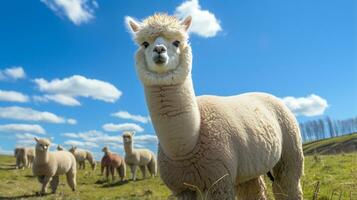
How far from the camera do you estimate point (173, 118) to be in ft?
15.3

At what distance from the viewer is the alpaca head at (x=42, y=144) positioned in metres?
17.3

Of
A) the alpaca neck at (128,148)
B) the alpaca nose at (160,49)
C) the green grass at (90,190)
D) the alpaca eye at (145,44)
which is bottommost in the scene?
the green grass at (90,190)

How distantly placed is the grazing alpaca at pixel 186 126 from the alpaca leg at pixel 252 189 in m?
1.26

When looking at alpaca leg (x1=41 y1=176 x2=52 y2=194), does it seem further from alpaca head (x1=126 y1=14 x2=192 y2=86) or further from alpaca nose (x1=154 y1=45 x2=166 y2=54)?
alpaca nose (x1=154 y1=45 x2=166 y2=54)

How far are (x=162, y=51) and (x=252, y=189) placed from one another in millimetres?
3418

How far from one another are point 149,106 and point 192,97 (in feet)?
1.85

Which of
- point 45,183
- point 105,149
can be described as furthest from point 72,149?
point 45,183

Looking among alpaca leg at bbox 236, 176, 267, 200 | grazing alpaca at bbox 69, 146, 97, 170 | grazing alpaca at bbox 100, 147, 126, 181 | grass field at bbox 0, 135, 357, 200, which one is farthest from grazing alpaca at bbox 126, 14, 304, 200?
grazing alpaca at bbox 69, 146, 97, 170

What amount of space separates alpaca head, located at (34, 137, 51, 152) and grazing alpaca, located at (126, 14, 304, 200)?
528 inches

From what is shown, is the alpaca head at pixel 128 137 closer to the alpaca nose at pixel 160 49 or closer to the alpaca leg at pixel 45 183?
the alpaca leg at pixel 45 183

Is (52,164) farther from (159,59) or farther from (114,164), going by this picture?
(159,59)

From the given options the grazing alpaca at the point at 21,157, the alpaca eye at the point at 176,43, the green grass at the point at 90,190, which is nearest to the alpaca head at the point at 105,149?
the green grass at the point at 90,190

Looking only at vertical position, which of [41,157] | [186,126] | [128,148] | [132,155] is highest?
[128,148]

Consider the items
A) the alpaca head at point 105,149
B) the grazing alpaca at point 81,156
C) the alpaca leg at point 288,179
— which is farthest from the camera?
the grazing alpaca at point 81,156
